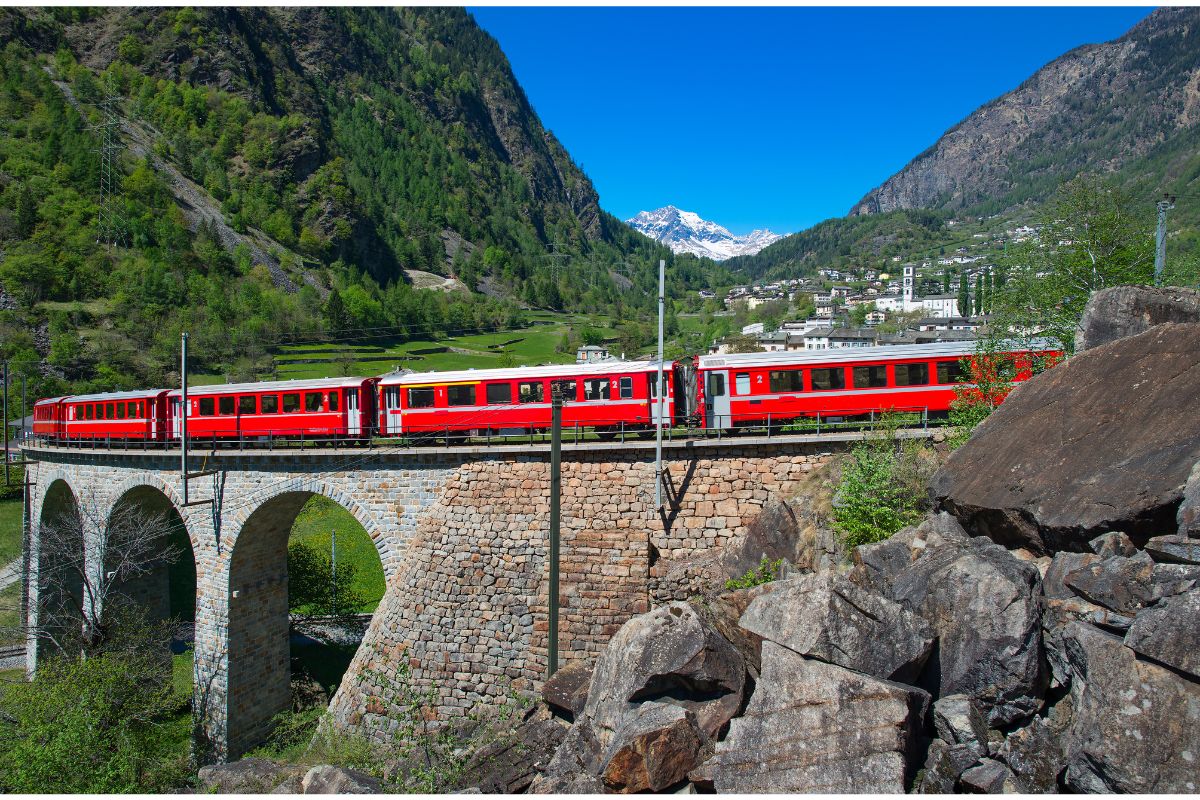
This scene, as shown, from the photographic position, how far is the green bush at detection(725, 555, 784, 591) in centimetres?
1325

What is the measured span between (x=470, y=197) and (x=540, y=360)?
431 ft

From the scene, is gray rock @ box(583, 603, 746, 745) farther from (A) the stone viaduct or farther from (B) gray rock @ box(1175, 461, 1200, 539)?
(B) gray rock @ box(1175, 461, 1200, 539)

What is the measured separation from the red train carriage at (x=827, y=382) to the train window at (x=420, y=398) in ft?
29.7

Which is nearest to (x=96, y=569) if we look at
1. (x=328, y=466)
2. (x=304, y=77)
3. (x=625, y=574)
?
(x=328, y=466)

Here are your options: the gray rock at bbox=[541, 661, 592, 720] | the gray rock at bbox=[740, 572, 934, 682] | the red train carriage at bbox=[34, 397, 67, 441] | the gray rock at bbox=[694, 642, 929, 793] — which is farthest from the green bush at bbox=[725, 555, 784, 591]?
the red train carriage at bbox=[34, 397, 67, 441]

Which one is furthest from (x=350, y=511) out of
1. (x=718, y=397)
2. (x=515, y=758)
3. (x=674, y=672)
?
(x=674, y=672)

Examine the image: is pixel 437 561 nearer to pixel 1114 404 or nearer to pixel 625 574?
pixel 625 574

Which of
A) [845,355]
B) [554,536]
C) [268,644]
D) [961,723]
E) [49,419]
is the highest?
[845,355]

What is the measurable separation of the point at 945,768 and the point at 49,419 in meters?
42.0

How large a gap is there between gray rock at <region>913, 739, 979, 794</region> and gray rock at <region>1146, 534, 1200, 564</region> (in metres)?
3.22

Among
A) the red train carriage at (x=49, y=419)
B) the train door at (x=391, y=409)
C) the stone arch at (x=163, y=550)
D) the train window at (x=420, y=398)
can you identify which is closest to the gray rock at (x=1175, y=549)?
the train window at (x=420, y=398)

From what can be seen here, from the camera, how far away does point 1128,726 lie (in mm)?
6578

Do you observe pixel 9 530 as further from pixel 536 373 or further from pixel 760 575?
pixel 760 575

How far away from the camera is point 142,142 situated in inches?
4363
